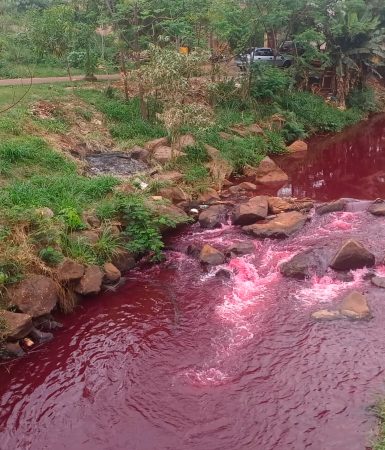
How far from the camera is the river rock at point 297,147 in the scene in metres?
22.1

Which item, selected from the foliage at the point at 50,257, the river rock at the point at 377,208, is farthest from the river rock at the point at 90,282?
the river rock at the point at 377,208

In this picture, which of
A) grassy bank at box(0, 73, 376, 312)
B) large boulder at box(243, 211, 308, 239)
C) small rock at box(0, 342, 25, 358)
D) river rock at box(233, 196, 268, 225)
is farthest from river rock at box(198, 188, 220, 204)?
small rock at box(0, 342, 25, 358)

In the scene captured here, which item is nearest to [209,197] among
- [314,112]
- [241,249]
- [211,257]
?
[241,249]

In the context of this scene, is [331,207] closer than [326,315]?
No

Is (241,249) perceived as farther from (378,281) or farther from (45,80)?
(45,80)

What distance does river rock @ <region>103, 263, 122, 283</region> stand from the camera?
430 inches

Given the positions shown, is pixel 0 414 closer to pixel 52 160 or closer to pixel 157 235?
pixel 157 235

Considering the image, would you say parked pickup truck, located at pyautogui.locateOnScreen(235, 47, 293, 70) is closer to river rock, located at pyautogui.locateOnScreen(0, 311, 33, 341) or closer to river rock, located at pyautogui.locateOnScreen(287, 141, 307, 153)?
river rock, located at pyautogui.locateOnScreen(287, 141, 307, 153)

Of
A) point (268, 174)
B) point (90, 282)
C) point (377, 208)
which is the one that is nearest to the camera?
point (90, 282)

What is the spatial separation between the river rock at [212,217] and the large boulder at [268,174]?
4.09 meters

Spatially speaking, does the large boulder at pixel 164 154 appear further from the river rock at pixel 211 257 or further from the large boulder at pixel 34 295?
the large boulder at pixel 34 295

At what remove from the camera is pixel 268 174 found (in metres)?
18.4

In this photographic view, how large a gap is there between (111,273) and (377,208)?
25.3ft

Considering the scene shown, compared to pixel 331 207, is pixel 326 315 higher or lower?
lower
